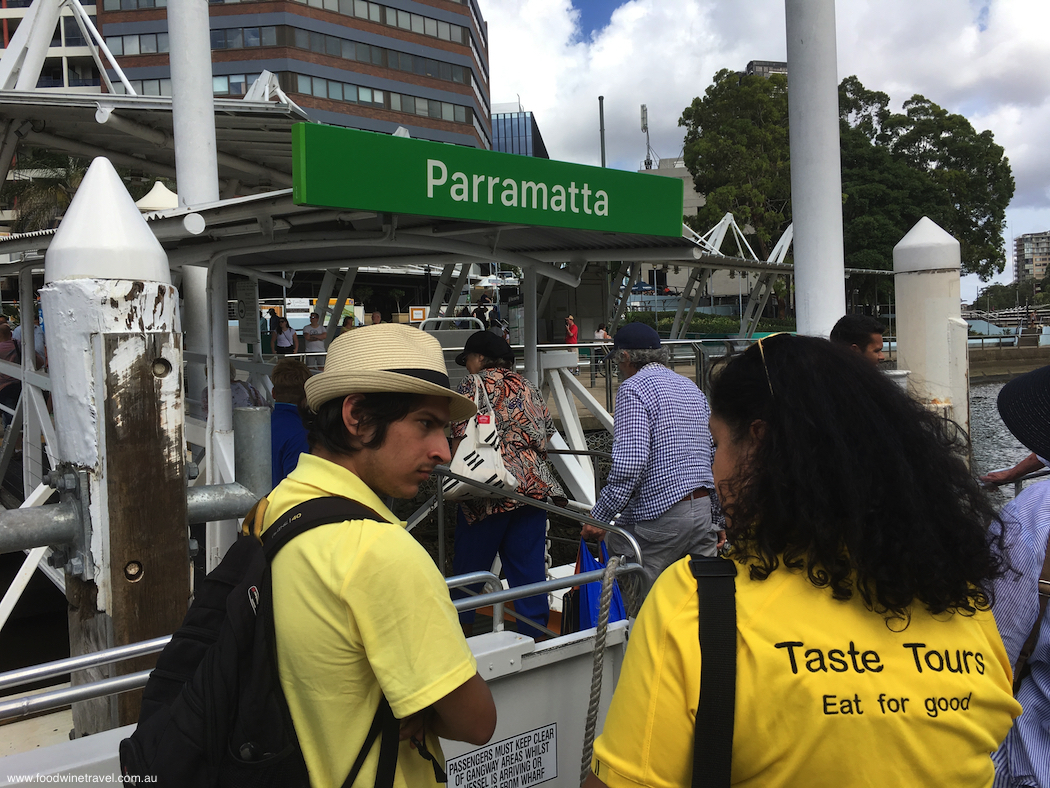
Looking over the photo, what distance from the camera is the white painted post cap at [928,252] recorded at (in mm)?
7949

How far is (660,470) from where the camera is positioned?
418 centimetres

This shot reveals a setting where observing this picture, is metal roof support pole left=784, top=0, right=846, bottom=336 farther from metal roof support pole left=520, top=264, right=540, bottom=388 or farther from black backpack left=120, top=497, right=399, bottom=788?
black backpack left=120, top=497, right=399, bottom=788

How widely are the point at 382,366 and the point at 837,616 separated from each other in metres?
0.97

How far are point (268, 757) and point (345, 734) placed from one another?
131 mm

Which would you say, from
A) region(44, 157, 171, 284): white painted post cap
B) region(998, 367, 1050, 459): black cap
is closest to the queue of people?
region(998, 367, 1050, 459): black cap

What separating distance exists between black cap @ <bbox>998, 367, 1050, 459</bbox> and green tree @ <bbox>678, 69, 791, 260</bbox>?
3777cm

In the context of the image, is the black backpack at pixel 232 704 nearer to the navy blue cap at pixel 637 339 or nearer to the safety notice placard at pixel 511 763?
the safety notice placard at pixel 511 763

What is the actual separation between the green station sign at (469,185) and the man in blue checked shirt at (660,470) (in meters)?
1.87

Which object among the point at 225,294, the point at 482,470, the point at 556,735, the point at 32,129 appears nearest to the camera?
the point at 556,735

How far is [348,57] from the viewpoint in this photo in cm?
A: 5978

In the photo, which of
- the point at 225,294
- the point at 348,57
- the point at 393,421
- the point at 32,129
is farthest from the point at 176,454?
the point at 348,57

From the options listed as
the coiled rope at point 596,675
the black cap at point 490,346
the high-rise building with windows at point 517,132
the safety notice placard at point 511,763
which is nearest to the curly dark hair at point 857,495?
the coiled rope at point 596,675

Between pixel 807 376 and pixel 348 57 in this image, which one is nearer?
pixel 807 376

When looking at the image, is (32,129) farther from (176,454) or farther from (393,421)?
(393,421)
